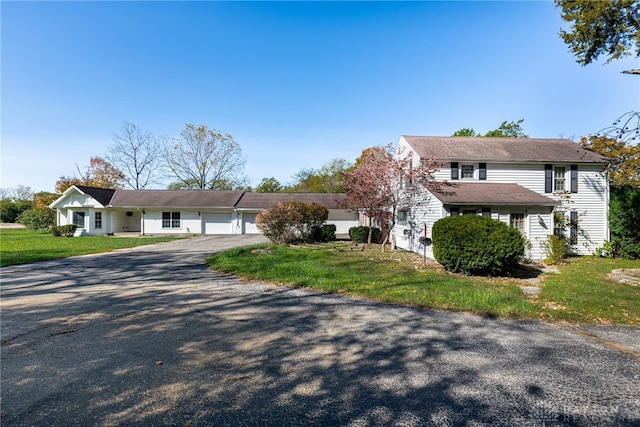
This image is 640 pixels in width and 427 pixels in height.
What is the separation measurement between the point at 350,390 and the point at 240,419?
1.06 m

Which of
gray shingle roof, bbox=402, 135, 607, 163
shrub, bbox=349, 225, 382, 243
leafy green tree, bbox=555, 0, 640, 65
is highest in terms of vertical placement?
leafy green tree, bbox=555, 0, 640, 65

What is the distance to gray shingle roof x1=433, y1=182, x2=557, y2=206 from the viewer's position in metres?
12.6

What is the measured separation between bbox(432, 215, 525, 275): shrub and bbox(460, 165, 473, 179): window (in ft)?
21.9

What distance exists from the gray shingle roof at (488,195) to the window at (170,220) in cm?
2174

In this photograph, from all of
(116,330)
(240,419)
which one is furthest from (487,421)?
(116,330)

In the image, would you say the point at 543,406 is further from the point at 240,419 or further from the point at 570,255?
the point at 570,255

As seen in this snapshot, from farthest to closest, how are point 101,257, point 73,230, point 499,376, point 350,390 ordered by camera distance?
point 73,230 < point 101,257 < point 499,376 < point 350,390

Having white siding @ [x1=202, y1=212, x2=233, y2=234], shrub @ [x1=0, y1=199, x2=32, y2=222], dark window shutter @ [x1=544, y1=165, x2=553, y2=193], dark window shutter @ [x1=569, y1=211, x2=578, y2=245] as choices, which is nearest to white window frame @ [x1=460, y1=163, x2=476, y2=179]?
dark window shutter @ [x1=544, y1=165, x2=553, y2=193]

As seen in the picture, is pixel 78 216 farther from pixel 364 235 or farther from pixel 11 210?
pixel 11 210

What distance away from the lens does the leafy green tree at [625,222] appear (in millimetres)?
13617

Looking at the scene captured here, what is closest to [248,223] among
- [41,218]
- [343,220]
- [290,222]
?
[343,220]

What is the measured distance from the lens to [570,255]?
14.8m

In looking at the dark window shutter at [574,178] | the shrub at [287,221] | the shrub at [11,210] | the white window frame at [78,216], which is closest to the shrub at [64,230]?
the white window frame at [78,216]

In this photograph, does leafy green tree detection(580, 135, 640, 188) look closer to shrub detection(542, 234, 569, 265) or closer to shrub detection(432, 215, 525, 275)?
shrub detection(542, 234, 569, 265)
